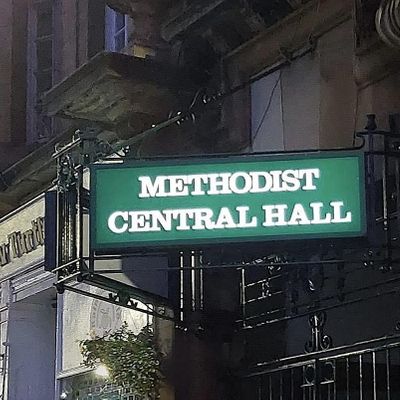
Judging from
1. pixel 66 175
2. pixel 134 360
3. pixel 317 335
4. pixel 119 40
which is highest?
pixel 119 40

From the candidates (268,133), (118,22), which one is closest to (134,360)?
(268,133)

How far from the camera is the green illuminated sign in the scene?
26.1ft

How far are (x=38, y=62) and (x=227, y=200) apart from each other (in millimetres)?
7149

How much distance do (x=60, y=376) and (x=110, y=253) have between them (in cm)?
368

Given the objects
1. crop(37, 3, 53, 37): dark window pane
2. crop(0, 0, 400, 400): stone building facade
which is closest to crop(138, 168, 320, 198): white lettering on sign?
crop(0, 0, 400, 400): stone building facade

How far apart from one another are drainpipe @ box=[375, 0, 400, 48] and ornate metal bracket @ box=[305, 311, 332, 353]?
2136mm

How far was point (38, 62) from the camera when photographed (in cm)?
1480

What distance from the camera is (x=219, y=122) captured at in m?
10.3

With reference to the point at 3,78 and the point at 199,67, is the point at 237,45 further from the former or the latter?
the point at 3,78

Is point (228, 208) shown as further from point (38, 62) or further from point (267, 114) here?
point (38, 62)

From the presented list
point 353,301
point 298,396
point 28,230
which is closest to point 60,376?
point 28,230

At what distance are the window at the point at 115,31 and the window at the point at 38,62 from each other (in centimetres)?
160

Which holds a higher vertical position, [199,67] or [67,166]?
[199,67]

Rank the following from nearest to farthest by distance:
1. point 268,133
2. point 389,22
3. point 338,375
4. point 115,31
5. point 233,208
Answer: point 233,208, point 389,22, point 338,375, point 268,133, point 115,31
